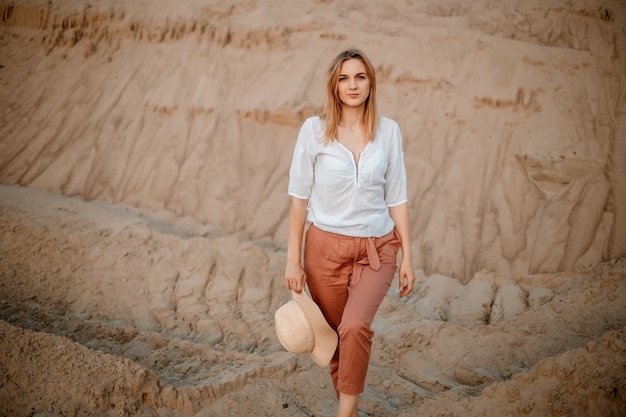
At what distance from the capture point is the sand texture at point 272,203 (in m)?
4.26

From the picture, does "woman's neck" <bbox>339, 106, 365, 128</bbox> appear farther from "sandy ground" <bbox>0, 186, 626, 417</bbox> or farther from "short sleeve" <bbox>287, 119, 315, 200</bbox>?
"sandy ground" <bbox>0, 186, 626, 417</bbox>

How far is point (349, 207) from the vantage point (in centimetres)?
317

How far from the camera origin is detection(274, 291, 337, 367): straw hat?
3252 millimetres

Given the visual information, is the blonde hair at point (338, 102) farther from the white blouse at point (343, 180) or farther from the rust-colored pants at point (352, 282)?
the rust-colored pants at point (352, 282)

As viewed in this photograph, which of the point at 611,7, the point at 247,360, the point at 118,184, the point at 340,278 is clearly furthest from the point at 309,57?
the point at 340,278

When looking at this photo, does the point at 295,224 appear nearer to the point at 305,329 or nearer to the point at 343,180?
the point at 343,180

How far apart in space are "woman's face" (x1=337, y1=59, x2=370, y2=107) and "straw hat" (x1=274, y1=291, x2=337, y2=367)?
3.68ft

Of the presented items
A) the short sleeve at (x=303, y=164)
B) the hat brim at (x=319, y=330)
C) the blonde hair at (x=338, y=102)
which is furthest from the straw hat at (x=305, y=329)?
the blonde hair at (x=338, y=102)

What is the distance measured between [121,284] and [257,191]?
2.23 metres

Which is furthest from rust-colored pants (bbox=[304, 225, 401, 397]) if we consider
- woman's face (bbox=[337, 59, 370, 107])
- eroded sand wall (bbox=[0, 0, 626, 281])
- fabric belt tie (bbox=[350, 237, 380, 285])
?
eroded sand wall (bbox=[0, 0, 626, 281])

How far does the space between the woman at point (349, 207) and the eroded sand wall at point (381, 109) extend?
3.35m

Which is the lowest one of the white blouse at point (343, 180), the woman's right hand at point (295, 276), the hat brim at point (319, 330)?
the hat brim at point (319, 330)

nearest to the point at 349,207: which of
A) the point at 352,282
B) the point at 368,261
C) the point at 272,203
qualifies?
the point at 368,261

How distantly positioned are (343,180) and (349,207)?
0.15 meters
